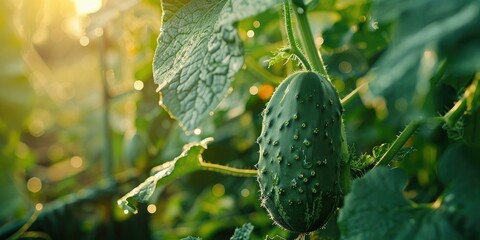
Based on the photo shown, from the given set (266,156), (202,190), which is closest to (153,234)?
(202,190)

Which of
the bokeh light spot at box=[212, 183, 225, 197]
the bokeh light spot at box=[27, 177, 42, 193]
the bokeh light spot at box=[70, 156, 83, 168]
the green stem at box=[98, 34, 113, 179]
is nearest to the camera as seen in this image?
the bokeh light spot at box=[212, 183, 225, 197]

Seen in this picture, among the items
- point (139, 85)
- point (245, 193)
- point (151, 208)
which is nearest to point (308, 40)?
point (245, 193)

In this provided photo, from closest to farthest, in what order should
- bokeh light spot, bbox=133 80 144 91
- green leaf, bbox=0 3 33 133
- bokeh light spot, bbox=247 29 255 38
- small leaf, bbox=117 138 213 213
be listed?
small leaf, bbox=117 138 213 213 < bokeh light spot, bbox=247 29 255 38 < bokeh light spot, bbox=133 80 144 91 < green leaf, bbox=0 3 33 133

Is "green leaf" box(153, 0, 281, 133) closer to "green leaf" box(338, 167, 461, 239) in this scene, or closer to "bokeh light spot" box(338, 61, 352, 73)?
"green leaf" box(338, 167, 461, 239)

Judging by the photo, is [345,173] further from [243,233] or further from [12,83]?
[12,83]

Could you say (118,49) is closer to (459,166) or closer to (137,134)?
(137,134)

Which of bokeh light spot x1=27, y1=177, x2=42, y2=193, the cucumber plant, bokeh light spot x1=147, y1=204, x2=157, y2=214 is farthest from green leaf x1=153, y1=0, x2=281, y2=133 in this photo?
bokeh light spot x1=27, y1=177, x2=42, y2=193

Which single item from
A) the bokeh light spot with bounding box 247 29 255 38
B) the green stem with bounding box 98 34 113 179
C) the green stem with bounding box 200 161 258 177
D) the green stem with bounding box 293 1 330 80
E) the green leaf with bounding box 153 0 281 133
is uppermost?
the green leaf with bounding box 153 0 281 133
